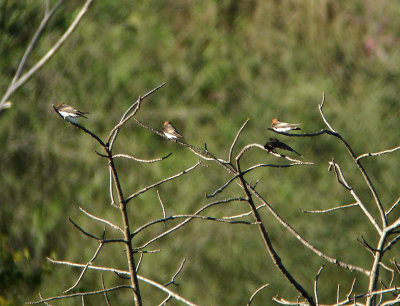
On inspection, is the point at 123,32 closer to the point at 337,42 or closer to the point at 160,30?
the point at 160,30

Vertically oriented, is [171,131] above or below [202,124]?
below

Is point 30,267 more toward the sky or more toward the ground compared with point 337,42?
more toward the ground

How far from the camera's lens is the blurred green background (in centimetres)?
795

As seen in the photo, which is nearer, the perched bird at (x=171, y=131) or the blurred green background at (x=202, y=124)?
the perched bird at (x=171, y=131)

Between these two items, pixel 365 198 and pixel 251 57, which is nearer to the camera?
pixel 365 198

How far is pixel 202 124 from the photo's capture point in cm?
832

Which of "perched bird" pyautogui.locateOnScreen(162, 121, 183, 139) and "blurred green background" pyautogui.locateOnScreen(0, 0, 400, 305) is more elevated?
"blurred green background" pyautogui.locateOnScreen(0, 0, 400, 305)

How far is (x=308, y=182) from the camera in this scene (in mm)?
8094

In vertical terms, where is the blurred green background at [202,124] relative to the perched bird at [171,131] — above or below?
above

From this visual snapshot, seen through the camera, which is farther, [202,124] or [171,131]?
[202,124]

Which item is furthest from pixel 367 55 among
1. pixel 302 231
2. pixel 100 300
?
pixel 100 300

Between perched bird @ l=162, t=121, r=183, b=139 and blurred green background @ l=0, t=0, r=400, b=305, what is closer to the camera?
perched bird @ l=162, t=121, r=183, b=139

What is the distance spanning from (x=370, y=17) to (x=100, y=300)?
457 centimetres

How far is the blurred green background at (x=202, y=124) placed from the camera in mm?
7953
